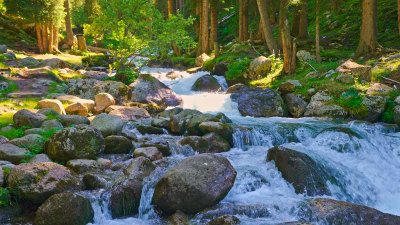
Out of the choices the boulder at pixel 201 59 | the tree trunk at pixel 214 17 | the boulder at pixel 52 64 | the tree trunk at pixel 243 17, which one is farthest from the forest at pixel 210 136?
the tree trunk at pixel 214 17

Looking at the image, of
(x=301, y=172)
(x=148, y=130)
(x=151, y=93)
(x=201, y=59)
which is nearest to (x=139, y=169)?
(x=301, y=172)

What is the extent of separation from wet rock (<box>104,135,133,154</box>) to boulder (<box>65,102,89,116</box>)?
3.85 metres

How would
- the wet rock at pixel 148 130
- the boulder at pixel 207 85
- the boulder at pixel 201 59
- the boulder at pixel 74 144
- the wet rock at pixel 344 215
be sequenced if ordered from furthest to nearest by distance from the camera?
the boulder at pixel 201 59, the boulder at pixel 207 85, the wet rock at pixel 148 130, the boulder at pixel 74 144, the wet rock at pixel 344 215

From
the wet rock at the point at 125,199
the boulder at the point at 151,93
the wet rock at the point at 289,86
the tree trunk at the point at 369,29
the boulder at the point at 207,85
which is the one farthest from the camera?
the boulder at the point at 207,85

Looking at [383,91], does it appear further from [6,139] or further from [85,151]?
[6,139]

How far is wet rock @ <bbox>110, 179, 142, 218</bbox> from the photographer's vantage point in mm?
5844

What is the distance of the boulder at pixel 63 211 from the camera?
5.10 m

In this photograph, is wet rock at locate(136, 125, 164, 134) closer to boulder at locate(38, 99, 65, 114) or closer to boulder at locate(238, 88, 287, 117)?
boulder at locate(38, 99, 65, 114)

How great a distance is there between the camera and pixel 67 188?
5.92 metres

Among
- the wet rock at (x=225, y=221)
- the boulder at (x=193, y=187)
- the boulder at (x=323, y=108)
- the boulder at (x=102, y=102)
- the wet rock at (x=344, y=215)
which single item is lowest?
the wet rock at (x=344, y=215)

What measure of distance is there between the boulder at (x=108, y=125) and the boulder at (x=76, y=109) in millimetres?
2700

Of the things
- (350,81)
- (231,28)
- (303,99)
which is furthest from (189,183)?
(231,28)

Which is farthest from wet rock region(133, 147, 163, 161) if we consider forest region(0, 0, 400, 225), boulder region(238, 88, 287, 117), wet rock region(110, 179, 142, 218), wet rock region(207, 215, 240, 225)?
boulder region(238, 88, 287, 117)

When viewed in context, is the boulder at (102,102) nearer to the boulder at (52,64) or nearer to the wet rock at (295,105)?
the boulder at (52,64)
